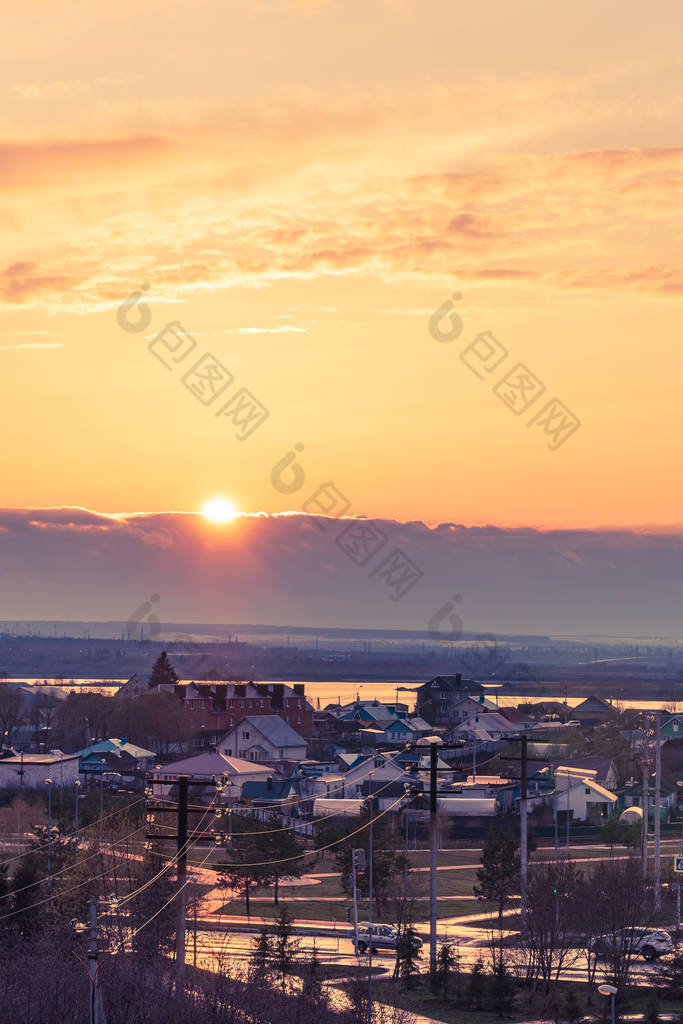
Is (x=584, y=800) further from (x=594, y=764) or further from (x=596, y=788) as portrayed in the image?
(x=594, y=764)

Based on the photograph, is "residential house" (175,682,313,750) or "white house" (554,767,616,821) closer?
"white house" (554,767,616,821)

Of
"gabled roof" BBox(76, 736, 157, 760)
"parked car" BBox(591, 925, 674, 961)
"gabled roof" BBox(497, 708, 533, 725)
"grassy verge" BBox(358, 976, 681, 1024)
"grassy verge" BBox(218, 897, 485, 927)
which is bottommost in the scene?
"grassy verge" BBox(358, 976, 681, 1024)

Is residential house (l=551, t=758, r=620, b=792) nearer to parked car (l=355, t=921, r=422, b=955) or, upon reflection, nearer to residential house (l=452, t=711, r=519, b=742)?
residential house (l=452, t=711, r=519, b=742)

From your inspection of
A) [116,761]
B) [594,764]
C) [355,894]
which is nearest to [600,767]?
[594,764]

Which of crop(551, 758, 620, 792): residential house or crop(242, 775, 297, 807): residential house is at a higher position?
crop(551, 758, 620, 792): residential house

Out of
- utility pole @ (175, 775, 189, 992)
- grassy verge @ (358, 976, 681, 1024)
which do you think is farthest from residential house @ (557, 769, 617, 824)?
utility pole @ (175, 775, 189, 992)

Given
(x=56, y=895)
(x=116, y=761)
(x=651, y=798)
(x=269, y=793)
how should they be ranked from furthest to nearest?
(x=116, y=761) → (x=651, y=798) → (x=269, y=793) → (x=56, y=895)

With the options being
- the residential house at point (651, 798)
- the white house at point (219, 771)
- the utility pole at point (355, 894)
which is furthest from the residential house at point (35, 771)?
the utility pole at point (355, 894)

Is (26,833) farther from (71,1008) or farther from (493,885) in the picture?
(71,1008)
